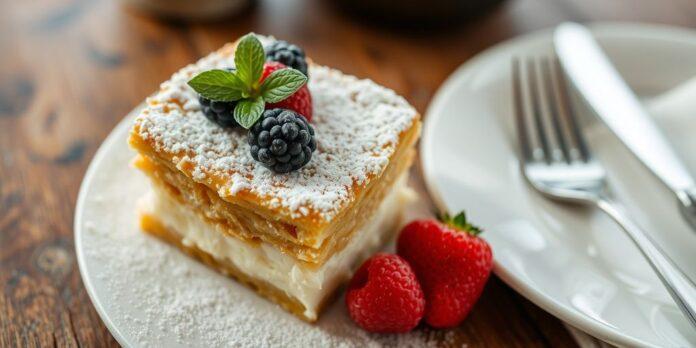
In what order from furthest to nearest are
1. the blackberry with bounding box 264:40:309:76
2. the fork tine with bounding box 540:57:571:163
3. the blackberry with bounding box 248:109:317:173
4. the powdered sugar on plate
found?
1. the fork tine with bounding box 540:57:571:163
2. the blackberry with bounding box 264:40:309:76
3. the powdered sugar on plate
4. the blackberry with bounding box 248:109:317:173

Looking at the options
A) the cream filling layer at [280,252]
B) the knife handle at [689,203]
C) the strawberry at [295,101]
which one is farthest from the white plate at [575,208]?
the strawberry at [295,101]

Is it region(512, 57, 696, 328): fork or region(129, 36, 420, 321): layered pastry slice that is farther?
region(512, 57, 696, 328): fork

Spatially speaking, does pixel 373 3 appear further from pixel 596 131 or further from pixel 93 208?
pixel 93 208

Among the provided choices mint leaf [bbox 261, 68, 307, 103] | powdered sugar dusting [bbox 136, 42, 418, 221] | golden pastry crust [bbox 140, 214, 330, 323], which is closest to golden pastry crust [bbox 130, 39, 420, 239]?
powdered sugar dusting [bbox 136, 42, 418, 221]

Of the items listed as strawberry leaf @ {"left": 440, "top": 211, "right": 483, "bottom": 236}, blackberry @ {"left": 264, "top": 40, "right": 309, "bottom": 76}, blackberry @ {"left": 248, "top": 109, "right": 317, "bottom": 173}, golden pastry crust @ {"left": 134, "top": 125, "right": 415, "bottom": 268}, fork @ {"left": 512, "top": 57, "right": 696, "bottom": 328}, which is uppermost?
blackberry @ {"left": 264, "top": 40, "right": 309, "bottom": 76}

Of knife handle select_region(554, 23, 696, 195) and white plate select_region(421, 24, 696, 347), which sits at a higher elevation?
knife handle select_region(554, 23, 696, 195)

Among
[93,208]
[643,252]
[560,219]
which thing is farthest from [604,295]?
[93,208]

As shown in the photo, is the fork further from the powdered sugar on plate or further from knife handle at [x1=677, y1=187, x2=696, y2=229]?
the powdered sugar on plate
